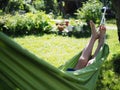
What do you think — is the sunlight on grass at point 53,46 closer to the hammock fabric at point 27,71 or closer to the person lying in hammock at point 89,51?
the person lying in hammock at point 89,51

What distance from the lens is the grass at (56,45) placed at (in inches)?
312

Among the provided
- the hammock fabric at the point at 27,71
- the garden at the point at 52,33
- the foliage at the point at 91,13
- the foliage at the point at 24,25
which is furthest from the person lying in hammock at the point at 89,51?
the foliage at the point at 91,13

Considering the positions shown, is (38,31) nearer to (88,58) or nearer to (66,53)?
(66,53)

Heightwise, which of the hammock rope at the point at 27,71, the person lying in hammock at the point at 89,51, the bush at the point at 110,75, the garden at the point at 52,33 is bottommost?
the garden at the point at 52,33

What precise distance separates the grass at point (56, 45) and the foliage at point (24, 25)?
0.54 m

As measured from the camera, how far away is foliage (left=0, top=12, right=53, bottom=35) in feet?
36.2

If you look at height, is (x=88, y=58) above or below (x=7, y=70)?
below

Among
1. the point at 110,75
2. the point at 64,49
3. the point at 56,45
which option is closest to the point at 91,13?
the point at 56,45

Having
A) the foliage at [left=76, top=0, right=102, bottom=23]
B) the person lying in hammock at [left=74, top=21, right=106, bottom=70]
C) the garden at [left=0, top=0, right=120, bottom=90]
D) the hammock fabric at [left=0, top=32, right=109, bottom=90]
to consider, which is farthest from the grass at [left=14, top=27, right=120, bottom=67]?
the hammock fabric at [left=0, top=32, right=109, bottom=90]

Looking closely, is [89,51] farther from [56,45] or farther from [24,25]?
[24,25]

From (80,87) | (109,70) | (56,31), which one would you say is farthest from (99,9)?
(80,87)

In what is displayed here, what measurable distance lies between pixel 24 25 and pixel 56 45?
2.01 m

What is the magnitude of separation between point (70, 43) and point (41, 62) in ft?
21.5

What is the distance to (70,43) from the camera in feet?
32.1
